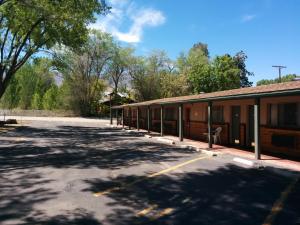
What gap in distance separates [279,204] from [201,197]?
1.66 meters

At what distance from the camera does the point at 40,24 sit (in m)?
35.4

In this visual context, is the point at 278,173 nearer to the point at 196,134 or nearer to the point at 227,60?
the point at 196,134

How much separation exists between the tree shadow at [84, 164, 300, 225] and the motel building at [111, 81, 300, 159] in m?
3.32

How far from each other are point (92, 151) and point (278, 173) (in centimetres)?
931

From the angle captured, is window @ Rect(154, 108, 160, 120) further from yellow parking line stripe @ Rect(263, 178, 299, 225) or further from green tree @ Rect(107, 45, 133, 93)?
green tree @ Rect(107, 45, 133, 93)

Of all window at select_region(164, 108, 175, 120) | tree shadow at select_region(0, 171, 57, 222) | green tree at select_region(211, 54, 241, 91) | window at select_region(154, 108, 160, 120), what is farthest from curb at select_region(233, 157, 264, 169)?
green tree at select_region(211, 54, 241, 91)

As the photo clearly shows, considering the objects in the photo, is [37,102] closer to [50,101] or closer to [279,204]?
[50,101]

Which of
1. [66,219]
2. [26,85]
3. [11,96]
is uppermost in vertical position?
[26,85]

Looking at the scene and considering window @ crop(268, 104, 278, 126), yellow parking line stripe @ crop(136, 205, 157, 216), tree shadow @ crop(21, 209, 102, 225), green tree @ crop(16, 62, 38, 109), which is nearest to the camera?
tree shadow @ crop(21, 209, 102, 225)

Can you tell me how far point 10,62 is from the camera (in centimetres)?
3731

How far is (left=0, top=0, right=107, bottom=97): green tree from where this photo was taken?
2827 centimetres

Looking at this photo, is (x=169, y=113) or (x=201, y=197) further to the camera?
(x=169, y=113)

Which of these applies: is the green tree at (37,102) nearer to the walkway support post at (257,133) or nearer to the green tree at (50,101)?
the green tree at (50,101)

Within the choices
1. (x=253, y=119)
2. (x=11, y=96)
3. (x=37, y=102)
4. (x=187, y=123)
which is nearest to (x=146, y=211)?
(x=253, y=119)
